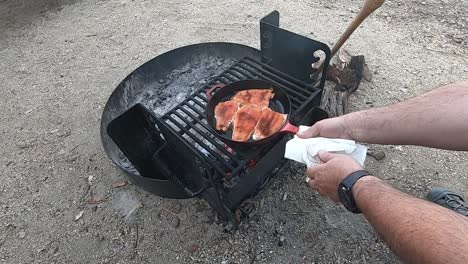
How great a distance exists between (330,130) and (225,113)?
31.1 inches

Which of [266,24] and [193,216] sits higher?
[266,24]

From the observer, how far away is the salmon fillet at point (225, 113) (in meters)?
2.40

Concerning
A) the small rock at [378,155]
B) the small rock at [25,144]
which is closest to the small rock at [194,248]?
the small rock at [378,155]

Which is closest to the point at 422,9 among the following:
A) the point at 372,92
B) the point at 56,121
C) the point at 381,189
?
the point at 372,92

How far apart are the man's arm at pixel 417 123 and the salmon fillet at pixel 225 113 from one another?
1.89ft

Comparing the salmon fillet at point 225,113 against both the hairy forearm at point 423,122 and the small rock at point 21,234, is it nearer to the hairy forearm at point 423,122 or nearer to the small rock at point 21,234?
the hairy forearm at point 423,122

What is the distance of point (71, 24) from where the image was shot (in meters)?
5.27

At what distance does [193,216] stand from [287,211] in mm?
810

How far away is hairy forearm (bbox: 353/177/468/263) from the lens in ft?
4.18

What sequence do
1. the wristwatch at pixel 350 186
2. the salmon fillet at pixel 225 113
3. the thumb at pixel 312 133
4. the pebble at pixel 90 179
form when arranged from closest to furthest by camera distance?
the wristwatch at pixel 350 186 < the thumb at pixel 312 133 < the salmon fillet at pixel 225 113 < the pebble at pixel 90 179

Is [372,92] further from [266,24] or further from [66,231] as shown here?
[66,231]

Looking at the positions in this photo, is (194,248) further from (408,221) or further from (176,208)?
(408,221)

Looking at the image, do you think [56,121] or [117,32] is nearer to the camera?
[56,121]

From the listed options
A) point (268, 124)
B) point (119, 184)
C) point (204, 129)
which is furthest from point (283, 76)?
point (119, 184)
